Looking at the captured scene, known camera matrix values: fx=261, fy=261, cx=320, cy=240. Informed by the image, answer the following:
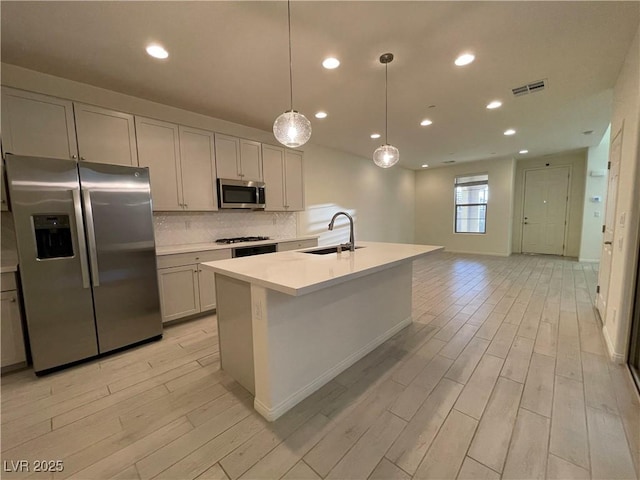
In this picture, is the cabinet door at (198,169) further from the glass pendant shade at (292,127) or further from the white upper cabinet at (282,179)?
the glass pendant shade at (292,127)

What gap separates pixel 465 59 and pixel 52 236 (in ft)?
12.8

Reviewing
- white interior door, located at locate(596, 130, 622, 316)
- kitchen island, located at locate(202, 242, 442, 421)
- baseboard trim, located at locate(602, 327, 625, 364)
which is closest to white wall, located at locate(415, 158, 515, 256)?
white interior door, located at locate(596, 130, 622, 316)

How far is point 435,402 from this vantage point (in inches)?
69.9

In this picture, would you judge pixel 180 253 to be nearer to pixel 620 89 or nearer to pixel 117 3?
pixel 117 3

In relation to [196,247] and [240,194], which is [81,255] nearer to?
[196,247]

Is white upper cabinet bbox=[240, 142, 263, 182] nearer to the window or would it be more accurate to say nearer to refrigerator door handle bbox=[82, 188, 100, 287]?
refrigerator door handle bbox=[82, 188, 100, 287]

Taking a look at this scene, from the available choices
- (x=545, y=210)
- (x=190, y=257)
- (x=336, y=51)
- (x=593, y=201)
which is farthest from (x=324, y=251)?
(x=545, y=210)

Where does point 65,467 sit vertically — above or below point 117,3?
below

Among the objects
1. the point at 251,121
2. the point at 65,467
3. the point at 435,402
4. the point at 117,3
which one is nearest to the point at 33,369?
the point at 65,467

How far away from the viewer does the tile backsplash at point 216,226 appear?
3.48m

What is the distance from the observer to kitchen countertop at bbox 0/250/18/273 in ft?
6.89

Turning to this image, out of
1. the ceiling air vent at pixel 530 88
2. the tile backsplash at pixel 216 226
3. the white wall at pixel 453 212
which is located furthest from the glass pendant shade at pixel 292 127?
the white wall at pixel 453 212

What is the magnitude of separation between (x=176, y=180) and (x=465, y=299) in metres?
4.28

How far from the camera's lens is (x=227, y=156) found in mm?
3703
